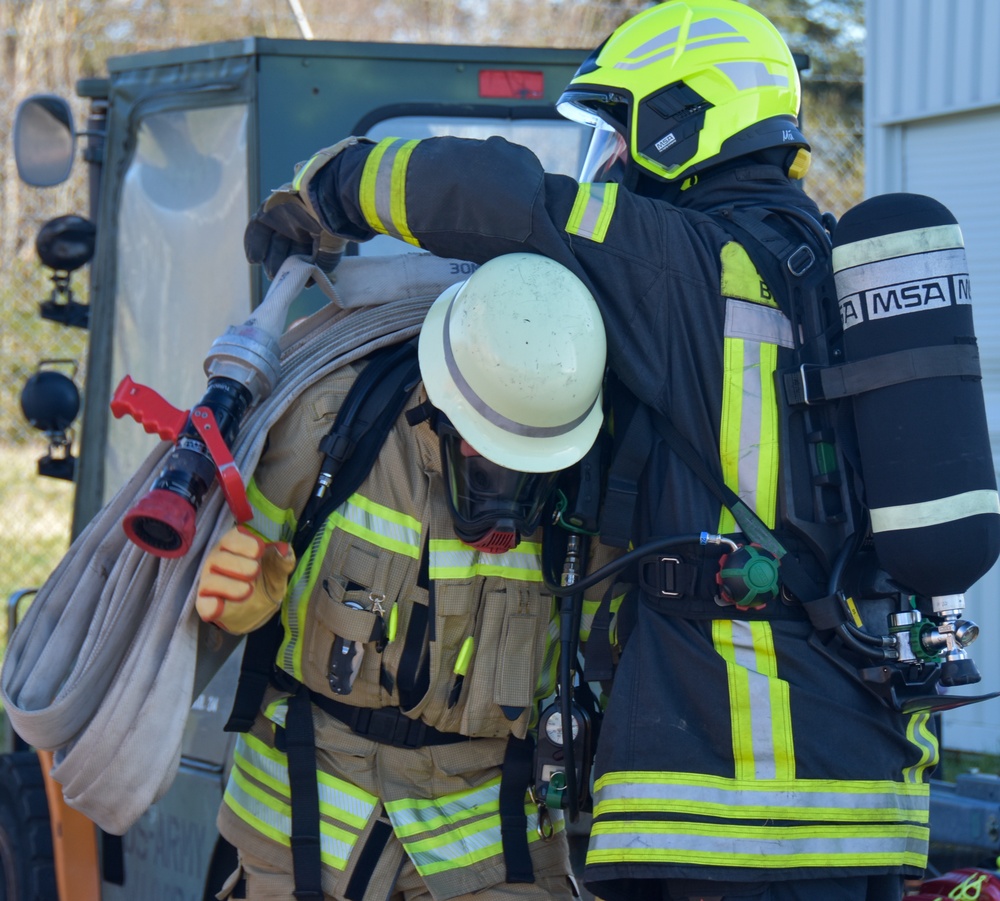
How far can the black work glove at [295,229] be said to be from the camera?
232 centimetres

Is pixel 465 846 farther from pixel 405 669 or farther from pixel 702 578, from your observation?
pixel 702 578

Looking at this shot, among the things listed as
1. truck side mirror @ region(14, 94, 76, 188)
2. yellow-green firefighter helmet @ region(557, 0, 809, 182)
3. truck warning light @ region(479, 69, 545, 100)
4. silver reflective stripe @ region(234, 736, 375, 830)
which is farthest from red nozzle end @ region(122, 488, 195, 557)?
truck side mirror @ region(14, 94, 76, 188)

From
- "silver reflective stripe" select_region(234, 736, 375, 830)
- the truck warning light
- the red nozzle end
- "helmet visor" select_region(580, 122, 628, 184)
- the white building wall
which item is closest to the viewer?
the red nozzle end

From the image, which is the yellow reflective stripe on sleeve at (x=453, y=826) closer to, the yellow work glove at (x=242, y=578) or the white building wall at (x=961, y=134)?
the yellow work glove at (x=242, y=578)

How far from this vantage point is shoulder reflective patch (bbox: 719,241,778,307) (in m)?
2.20

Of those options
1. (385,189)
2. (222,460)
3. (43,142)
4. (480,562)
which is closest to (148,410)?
(222,460)

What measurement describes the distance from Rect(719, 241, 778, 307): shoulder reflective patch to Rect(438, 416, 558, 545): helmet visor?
46 centimetres

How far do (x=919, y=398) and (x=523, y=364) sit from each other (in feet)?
2.16

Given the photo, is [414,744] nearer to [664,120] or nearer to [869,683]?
[869,683]

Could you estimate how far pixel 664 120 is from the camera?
237 cm

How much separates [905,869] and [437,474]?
3.60ft

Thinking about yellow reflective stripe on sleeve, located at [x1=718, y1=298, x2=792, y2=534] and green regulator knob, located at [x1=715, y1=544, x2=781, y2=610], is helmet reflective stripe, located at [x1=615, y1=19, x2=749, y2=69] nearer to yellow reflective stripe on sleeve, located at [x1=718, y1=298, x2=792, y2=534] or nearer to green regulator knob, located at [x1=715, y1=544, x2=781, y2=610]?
yellow reflective stripe on sleeve, located at [x1=718, y1=298, x2=792, y2=534]

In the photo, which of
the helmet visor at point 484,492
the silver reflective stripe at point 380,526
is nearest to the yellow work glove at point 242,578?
the silver reflective stripe at point 380,526

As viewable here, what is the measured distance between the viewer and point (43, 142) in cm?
380
